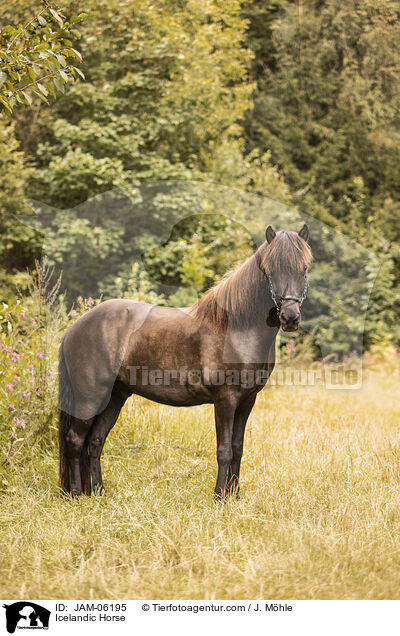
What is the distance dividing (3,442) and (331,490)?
8.80 feet

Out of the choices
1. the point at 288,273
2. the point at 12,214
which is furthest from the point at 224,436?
the point at 12,214

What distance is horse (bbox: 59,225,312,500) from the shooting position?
3576 millimetres

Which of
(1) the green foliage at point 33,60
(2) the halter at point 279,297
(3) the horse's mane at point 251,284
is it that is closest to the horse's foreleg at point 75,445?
(3) the horse's mane at point 251,284

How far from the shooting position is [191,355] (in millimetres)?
3943

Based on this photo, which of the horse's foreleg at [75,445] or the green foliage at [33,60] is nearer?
the green foliage at [33,60]

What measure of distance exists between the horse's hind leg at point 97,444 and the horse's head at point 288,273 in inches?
63.2

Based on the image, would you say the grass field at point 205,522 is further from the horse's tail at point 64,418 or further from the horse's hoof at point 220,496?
the horse's tail at point 64,418

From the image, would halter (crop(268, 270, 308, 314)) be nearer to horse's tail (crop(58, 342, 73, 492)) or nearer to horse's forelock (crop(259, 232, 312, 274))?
horse's forelock (crop(259, 232, 312, 274))

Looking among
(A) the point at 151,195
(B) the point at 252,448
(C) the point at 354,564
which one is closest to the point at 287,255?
(C) the point at 354,564

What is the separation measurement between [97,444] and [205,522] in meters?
1.14
